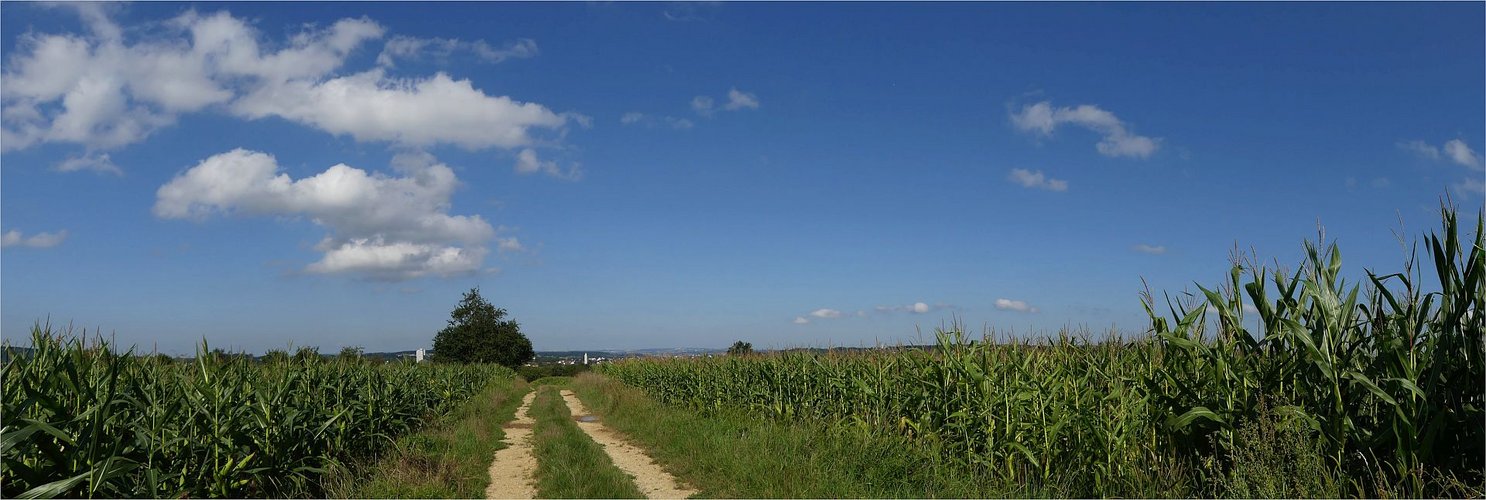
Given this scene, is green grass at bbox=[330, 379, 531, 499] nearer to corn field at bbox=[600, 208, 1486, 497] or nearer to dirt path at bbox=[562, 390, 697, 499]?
dirt path at bbox=[562, 390, 697, 499]

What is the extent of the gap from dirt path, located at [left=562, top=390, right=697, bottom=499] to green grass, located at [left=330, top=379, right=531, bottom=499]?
200 centimetres

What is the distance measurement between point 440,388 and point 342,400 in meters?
11.1

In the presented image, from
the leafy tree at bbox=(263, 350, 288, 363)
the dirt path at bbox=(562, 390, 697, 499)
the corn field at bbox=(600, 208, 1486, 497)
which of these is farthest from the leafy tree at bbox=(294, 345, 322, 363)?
the corn field at bbox=(600, 208, 1486, 497)

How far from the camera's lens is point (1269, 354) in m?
6.56

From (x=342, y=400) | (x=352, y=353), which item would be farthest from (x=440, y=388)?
(x=342, y=400)

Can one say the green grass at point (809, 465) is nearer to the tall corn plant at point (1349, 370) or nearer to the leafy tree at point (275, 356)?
the tall corn plant at point (1349, 370)

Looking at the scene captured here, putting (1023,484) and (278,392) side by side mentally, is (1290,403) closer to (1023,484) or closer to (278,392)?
(1023,484)

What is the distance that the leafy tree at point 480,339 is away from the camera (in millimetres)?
63219

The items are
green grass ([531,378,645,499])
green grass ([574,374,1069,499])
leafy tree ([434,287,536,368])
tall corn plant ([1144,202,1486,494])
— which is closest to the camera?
tall corn plant ([1144,202,1486,494])

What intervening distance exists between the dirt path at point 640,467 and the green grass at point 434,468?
200cm

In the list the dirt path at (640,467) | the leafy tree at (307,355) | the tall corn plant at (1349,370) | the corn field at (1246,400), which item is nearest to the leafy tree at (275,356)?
the leafy tree at (307,355)

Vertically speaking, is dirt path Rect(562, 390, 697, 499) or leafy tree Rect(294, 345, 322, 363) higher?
leafy tree Rect(294, 345, 322, 363)

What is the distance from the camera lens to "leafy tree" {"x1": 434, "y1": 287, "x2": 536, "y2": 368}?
207ft

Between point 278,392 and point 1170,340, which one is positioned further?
point 278,392
